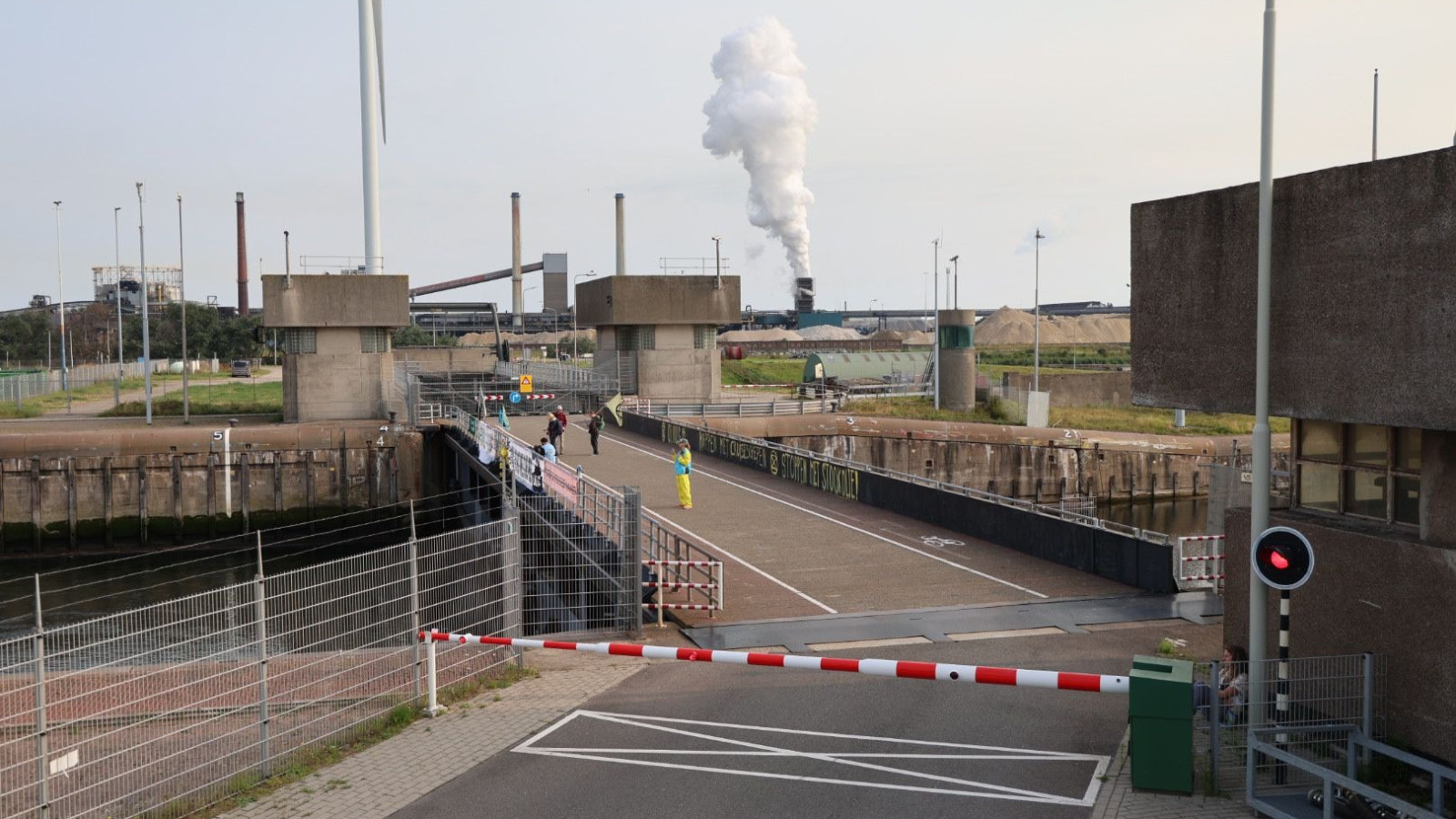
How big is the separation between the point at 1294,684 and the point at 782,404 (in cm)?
4618

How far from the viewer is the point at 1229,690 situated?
38.0 ft

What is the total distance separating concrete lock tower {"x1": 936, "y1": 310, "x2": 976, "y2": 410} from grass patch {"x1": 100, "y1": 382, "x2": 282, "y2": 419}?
3343 centimetres

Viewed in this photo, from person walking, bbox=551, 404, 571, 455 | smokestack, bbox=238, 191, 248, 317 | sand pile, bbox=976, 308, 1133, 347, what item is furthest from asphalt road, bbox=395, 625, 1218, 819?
sand pile, bbox=976, 308, 1133, 347

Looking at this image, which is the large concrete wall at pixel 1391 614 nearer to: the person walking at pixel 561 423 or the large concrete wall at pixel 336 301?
the person walking at pixel 561 423

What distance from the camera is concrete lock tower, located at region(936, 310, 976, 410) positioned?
6366cm

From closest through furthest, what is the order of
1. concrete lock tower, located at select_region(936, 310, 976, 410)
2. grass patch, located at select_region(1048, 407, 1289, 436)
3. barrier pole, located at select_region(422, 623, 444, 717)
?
barrier pole, located at select_region(422, 623, 444, 717)
grass patch, located at select_region(1048, 407, 1289, 436)
concrete lock tower, located at select_region(936, 310, 976, 410)

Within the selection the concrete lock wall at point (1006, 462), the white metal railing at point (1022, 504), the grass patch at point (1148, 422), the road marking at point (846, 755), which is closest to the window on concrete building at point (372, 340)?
the concrete lock wall at point (1006, 462)

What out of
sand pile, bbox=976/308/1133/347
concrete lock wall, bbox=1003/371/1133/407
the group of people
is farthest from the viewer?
sand pile, bbox=976/308/1133/347

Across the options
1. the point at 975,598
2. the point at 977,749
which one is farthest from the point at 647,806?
the point at 975,598

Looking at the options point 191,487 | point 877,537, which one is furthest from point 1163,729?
point 191,487

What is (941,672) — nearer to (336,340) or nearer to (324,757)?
(324,757)

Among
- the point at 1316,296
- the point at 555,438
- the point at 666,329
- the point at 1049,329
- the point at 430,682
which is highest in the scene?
the point at 1049,329

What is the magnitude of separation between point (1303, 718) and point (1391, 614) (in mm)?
1212

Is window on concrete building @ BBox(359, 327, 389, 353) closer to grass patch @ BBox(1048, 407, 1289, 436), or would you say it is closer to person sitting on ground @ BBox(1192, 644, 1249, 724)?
grass patch @ BBox(1048, 407, 1289, 436)
